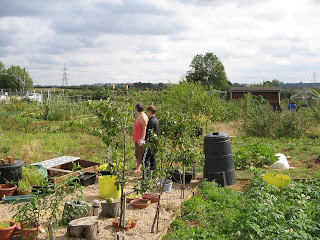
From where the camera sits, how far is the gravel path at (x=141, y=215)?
4.32 m

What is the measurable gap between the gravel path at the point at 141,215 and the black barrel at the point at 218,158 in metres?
0.60

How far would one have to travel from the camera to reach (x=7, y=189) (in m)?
5.76

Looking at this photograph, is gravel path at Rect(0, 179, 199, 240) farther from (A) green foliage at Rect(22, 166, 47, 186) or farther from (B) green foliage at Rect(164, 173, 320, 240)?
(A) green foliage at Rect(22, 166, 47, 186)

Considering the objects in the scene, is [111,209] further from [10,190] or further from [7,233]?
[10,190]

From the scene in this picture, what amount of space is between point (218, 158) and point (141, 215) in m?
2.46

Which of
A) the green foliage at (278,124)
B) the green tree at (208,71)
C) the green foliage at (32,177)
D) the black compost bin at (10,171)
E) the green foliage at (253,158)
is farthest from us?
the green tree at (208,71)

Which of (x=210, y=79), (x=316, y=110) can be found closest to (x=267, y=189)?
(x=316, y=110)

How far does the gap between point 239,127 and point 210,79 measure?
4853 centimetres

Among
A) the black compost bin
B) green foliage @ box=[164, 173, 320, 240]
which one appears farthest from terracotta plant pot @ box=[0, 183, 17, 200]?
green foliage @ box=[164, 173, 320, 240]

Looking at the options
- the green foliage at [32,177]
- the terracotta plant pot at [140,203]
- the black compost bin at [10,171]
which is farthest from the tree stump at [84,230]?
the black compost bin at [10,171]

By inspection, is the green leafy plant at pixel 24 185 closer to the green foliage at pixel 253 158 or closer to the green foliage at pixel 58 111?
the green foliage at pixel 253 158

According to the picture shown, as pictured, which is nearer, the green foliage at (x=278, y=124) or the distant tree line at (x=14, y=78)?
the green foliage at (x=278, y=124)

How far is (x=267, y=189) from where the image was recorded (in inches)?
221

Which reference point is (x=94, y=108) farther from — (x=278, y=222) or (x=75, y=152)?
(x=75, y=152)
